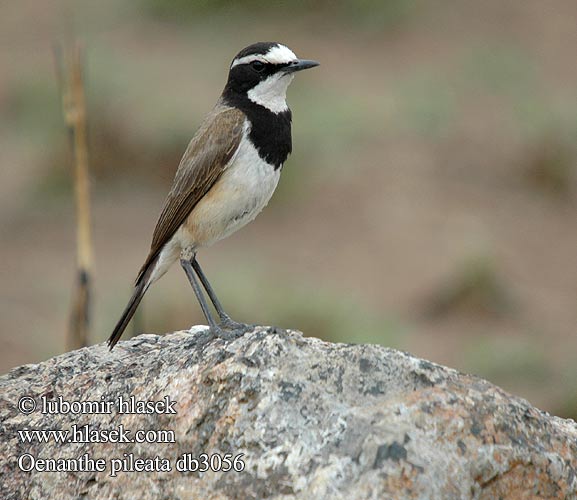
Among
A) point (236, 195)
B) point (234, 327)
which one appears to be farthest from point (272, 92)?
A: point (234, 327)

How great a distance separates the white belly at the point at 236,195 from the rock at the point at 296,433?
1.16m

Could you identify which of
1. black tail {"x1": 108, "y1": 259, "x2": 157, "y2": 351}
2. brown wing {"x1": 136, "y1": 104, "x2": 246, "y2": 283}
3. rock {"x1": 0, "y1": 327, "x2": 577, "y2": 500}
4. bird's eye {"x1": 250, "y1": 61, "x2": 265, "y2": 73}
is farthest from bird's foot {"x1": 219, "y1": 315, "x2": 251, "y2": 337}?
bird's eye {"x1": 250, "y1": 61, "x2": 265, "y2": 73}

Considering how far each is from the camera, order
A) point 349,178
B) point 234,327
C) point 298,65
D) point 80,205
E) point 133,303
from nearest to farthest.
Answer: point 234,327
point 133,303
point 298,65
point 80,205
point 349,178

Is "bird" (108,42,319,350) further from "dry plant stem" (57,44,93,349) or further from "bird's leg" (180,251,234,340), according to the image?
"dry plant stem" (57,44,93,349)

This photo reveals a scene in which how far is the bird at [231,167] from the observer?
6.05m

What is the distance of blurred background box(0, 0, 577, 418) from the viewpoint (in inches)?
489

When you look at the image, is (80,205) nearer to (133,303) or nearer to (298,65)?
(133,303)

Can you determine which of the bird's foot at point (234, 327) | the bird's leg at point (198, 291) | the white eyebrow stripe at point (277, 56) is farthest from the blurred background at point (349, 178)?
the white eyebrow stripe at point (277, 56)

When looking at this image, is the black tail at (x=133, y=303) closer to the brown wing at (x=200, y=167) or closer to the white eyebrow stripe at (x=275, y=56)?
the brown wing at (x=200, y=167)

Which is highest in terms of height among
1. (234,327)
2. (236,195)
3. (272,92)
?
(272,92)

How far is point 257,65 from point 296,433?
101 inches

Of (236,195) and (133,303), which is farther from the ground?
(236,195)

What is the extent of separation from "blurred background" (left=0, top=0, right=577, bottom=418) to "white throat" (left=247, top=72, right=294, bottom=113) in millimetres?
5588

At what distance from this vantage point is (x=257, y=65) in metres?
6.23
